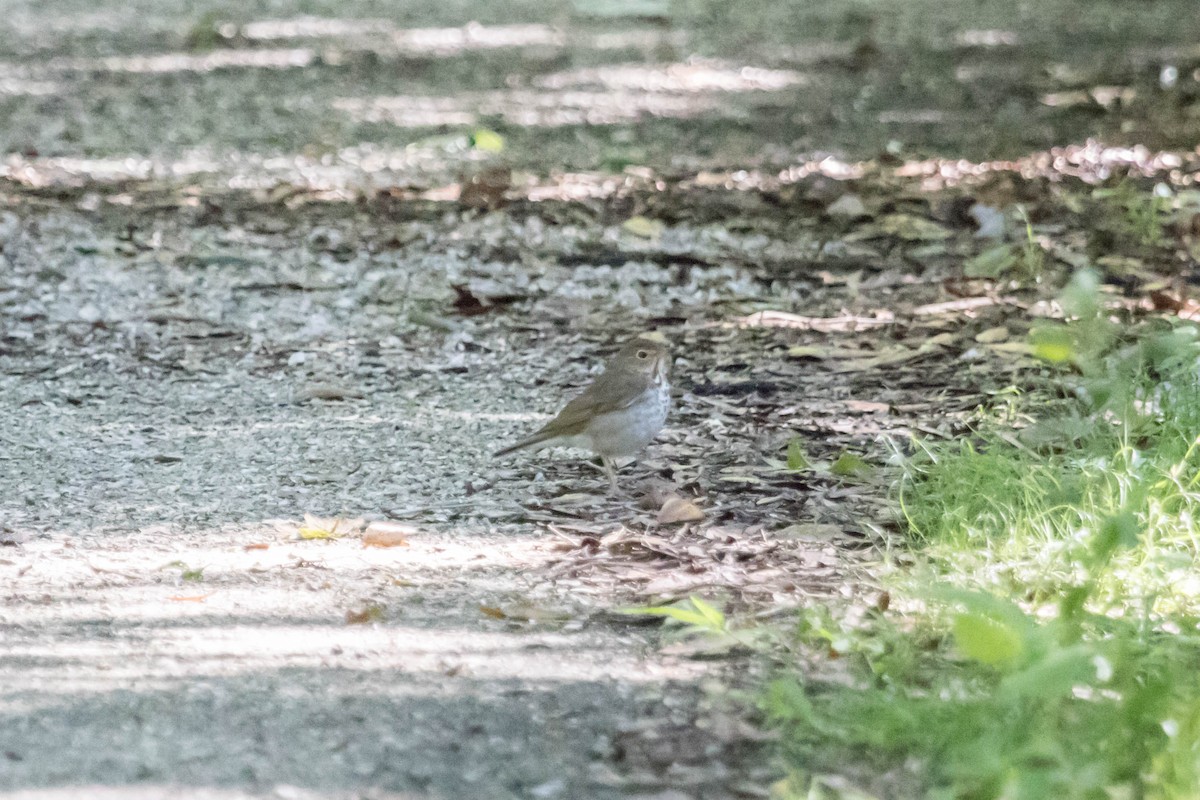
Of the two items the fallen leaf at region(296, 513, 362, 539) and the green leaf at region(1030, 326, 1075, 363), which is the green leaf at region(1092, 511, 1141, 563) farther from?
the fallen leaf at region(296, 513, 362, 539)

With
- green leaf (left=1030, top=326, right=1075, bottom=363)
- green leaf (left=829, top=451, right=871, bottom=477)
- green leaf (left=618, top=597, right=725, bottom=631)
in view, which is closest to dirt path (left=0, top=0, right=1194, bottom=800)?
green leaf (left=829, top=451, right=871, bottom=477)

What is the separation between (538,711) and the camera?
3332mm

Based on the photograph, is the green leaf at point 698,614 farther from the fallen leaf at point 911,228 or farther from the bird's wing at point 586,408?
the fallen leaf at point 911,228

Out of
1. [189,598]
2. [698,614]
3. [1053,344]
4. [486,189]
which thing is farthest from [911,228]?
[189,598]

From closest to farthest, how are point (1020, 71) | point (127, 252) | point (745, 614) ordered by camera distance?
point (745, 614) → point (127, 252) → point (1020, 71)

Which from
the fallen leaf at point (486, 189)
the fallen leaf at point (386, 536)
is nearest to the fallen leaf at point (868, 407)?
the fallen leaf at point (386, 536)

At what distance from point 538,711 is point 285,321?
142 inches

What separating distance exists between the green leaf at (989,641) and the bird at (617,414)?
6.51 feet

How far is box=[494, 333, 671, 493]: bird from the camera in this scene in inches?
187

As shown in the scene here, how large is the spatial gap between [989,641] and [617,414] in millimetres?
2034

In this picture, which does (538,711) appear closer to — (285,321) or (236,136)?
(285,321)

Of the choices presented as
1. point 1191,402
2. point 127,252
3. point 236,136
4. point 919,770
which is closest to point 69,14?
point 236,136

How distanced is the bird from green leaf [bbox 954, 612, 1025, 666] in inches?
78.1

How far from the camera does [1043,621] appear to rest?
3.72 metres
